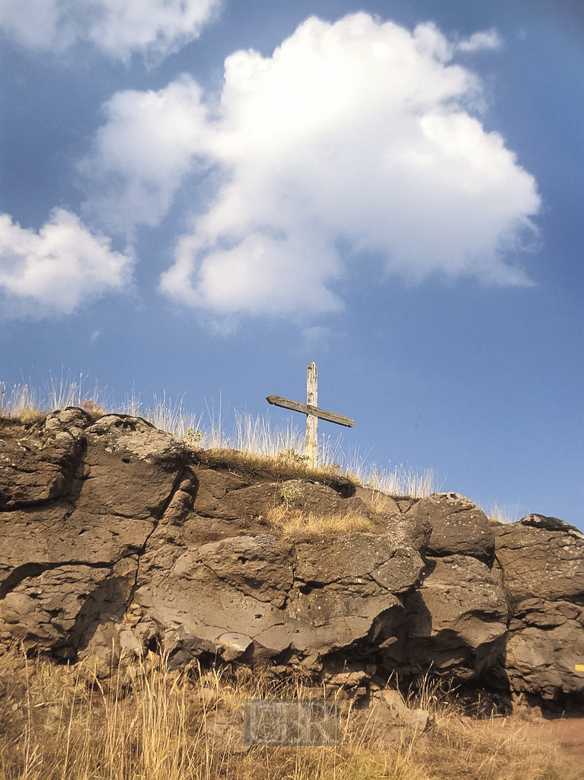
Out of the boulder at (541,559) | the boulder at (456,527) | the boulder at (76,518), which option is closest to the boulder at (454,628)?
the boulder at (456,527)

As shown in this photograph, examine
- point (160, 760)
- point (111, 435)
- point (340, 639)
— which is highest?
point (111, 435)

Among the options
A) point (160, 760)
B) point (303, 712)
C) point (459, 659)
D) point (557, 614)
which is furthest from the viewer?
point (557, 614)

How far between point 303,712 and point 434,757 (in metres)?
1.79

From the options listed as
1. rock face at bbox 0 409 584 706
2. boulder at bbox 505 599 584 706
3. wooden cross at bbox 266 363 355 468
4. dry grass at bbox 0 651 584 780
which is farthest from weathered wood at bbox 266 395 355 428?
dry grass at bbox 0 651 584 780

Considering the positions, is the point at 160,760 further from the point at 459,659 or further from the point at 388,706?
the point at 459,659

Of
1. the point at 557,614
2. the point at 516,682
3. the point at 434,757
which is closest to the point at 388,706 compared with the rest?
the point at 434,757

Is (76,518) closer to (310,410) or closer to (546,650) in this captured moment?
(310,410)

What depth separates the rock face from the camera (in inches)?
299

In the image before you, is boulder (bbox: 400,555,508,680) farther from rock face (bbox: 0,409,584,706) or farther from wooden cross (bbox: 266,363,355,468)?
wooden cross (bbox: 266,363,355,468)

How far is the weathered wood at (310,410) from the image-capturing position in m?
14.9

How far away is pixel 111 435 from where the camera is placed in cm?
932

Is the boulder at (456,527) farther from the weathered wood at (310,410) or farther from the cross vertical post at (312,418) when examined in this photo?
the weathered wood at (310,410)

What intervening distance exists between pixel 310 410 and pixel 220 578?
819 centimetres

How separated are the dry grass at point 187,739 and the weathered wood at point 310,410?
8.25 metres
